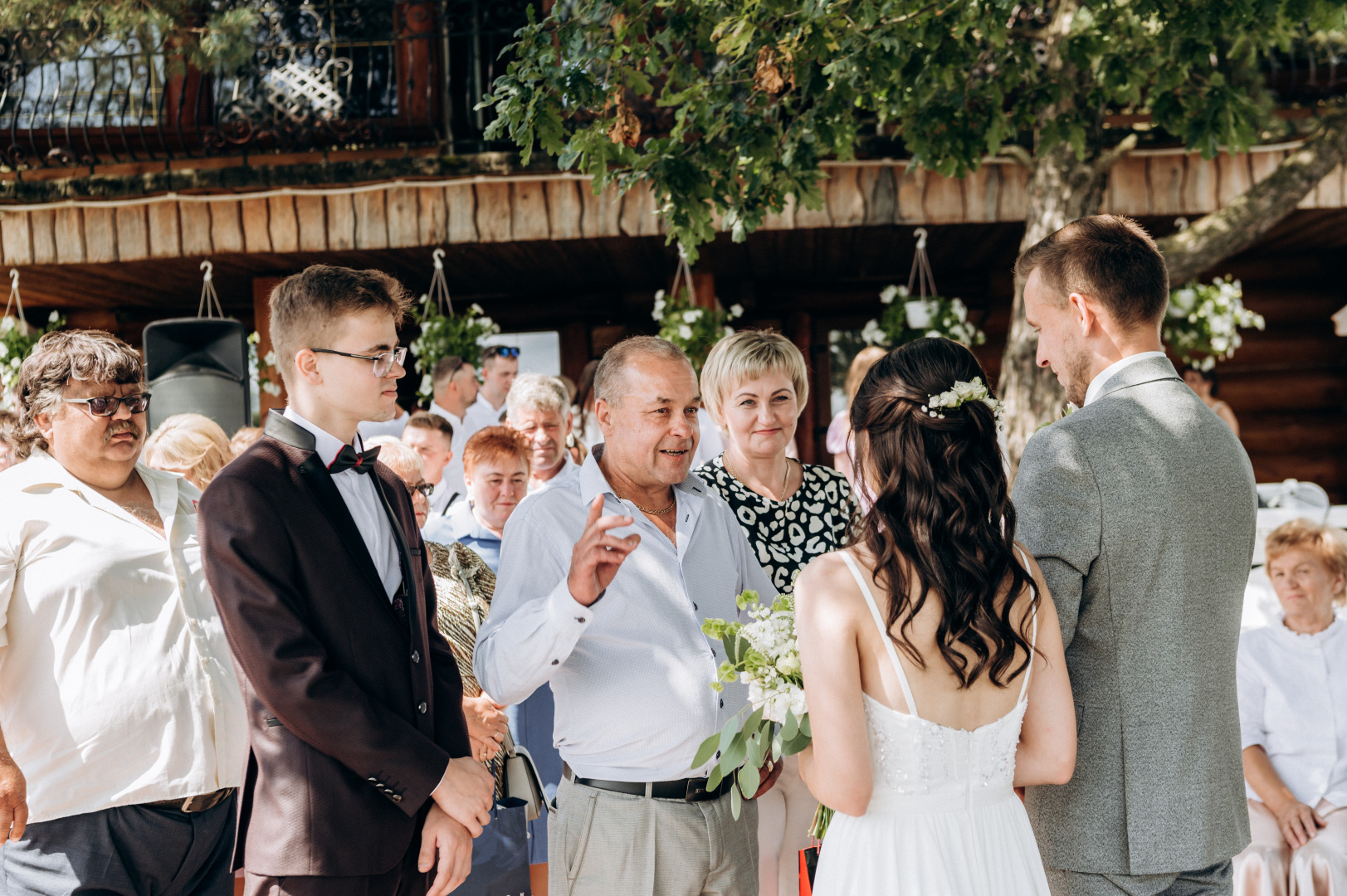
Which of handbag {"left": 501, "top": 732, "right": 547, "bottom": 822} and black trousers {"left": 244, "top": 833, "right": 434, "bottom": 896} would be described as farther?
handbag {"left": 501, "top": 732, "right": 547, "bottom": 822}

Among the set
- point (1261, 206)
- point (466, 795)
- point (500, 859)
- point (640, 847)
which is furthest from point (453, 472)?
point (1261, 206)

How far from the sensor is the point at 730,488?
128 inches

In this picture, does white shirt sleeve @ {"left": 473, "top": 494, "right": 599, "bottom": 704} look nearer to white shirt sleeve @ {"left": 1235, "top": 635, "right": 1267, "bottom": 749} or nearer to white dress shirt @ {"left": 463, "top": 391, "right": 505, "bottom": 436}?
white shirt sleeve @ {"left": 1235, "top": 635, "right": 1267, "bottom": 749}

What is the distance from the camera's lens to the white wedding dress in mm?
1802

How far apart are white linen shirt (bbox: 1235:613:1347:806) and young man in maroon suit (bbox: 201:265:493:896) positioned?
291 centimetres

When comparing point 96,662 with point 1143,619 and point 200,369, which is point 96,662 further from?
point 200,369

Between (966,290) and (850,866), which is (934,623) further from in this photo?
(966,290)

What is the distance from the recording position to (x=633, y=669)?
241 centimetres

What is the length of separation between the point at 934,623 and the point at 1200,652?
1.84ft

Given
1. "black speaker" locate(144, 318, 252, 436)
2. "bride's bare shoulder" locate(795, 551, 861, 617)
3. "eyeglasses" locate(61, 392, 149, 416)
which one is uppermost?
"black speaker" locate(144, 318, 252, 436)

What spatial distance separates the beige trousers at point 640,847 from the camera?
2.34m

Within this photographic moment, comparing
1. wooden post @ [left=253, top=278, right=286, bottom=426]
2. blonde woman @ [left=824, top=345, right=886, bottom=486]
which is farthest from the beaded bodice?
wooden post @ [left=253, top=278, right=286, bottom=426]

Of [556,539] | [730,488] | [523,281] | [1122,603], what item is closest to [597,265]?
[523,281]

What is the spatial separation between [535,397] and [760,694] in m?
3.10
